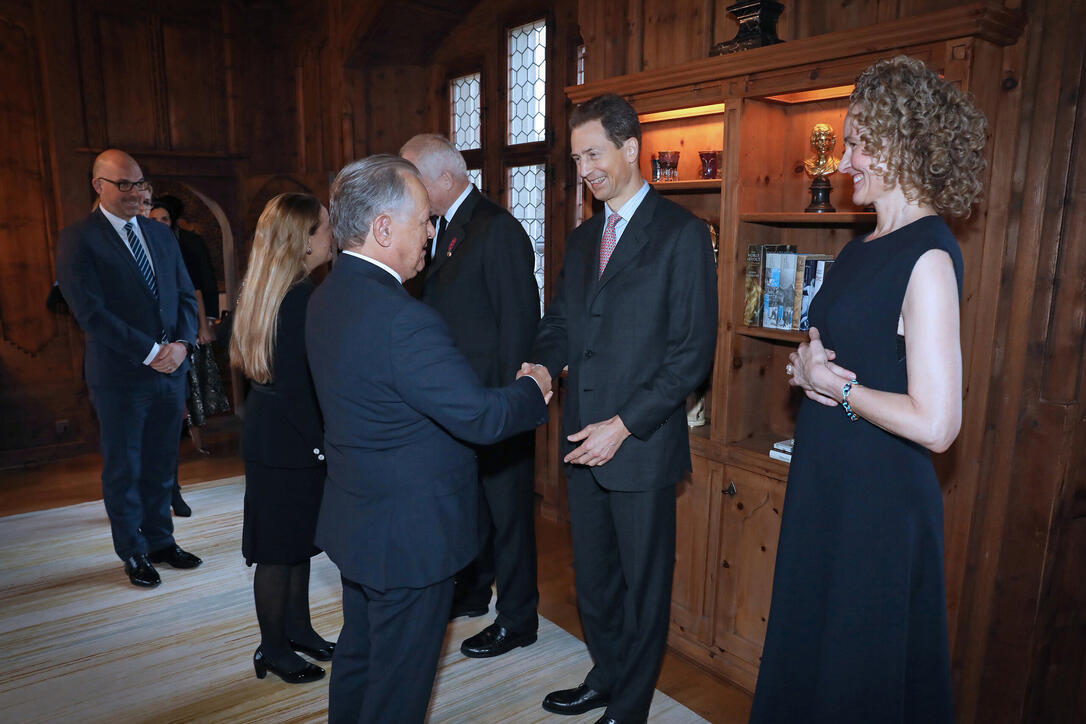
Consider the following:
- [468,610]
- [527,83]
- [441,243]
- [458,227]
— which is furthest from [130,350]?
[527,83]

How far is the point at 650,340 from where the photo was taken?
2428 millimetres

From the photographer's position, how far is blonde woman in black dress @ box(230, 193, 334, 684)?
2.55m

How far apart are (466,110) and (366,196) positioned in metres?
4.04

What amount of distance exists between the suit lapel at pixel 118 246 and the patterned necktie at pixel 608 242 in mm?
2661

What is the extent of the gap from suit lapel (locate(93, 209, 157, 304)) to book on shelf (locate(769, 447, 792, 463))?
328 centimetres

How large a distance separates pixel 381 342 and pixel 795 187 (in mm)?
2077

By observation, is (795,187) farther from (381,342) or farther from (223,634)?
(223,634)

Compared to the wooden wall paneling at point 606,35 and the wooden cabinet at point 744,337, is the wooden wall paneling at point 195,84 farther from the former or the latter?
the wooden cabinet at point 744,337

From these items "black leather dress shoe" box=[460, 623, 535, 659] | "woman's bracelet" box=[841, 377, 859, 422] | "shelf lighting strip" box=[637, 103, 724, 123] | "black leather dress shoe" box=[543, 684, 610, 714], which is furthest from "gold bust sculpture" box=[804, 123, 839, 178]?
"black leather dress shoe" box=[460, 623, 535, 659]

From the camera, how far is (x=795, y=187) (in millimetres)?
3143

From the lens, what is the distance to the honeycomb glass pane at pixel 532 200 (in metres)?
5.06

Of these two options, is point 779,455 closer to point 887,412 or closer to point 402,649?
point 887,412

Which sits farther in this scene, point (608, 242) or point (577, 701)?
point (577, 701)

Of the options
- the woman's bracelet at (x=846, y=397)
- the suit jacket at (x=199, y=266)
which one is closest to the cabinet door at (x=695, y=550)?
the woman's bracelet at (x=846, y=397)
